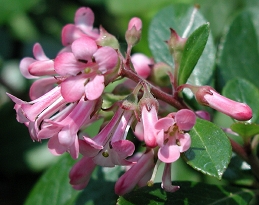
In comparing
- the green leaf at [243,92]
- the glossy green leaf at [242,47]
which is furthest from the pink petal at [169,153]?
the glossy green leaf at [242,47]

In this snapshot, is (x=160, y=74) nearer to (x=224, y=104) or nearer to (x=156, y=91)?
(x=156, y=91)

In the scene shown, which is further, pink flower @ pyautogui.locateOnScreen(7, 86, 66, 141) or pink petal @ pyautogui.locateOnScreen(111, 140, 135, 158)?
pink flower @ pyautogui.locateOnScreen(7, 86, 66, 141)

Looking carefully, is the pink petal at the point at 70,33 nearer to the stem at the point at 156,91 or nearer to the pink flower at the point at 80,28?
the pink flower at the point at 80,28

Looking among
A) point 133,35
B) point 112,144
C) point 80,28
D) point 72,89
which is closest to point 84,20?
point 80,28

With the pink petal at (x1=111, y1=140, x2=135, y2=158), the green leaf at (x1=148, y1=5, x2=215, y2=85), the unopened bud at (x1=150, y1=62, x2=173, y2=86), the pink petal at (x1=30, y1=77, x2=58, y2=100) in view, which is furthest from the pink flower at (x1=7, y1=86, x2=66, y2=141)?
the green leaf at (x1=148, y1=5, x2=215, y2=85)

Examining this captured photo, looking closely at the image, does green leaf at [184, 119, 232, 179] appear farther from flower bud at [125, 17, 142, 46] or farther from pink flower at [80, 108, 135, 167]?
flower bud at [125, 17, 142, 46]

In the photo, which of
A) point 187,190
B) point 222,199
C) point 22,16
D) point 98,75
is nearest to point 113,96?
point 98,75
